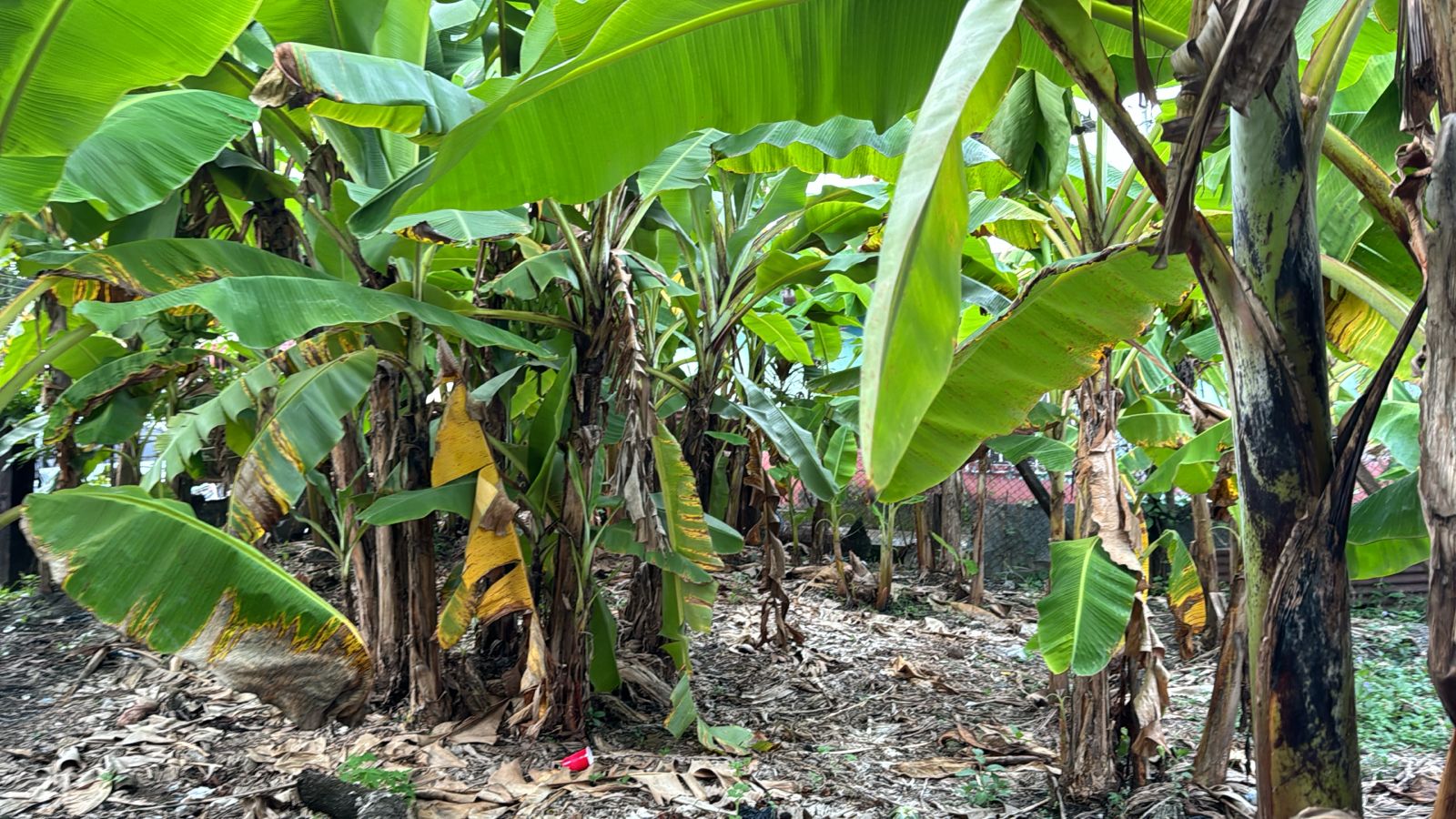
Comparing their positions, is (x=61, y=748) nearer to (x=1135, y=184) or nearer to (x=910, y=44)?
(x=910, y=44)

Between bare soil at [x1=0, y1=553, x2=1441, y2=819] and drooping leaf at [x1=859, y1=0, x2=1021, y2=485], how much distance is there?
7.52 ft

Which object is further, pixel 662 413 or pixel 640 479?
pixel 662 413

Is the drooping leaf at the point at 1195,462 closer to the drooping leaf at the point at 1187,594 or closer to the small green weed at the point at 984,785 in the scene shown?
the drooping leaf at the point at 1187,594

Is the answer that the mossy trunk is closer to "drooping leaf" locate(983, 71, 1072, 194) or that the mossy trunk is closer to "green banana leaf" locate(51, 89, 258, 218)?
"drooping leaf" locate(983, 71, 1072, 194)

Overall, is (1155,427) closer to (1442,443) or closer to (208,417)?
(1442,443)

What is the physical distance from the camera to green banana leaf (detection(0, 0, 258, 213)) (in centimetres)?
175

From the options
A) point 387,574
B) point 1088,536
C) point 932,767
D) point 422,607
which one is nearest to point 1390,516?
point 1088,536

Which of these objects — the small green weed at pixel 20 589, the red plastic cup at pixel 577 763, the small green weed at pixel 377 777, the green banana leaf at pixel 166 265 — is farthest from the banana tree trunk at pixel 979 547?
the small green weed at pixel 20 589

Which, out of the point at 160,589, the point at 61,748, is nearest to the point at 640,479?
the point at 160,589

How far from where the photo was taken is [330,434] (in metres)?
2.65

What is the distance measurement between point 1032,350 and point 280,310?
1974 mm

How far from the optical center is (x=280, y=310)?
2.30 metres

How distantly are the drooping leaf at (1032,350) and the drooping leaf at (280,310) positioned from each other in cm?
145

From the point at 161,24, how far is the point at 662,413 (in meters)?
2.88
